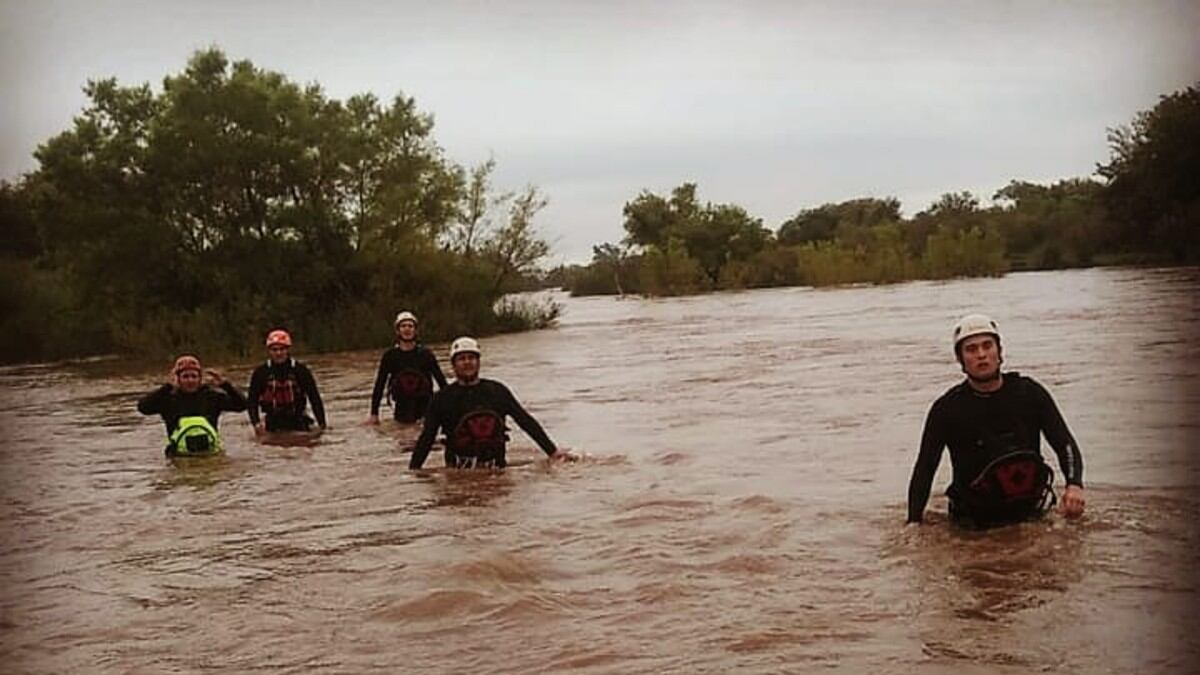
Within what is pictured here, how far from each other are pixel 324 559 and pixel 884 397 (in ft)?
30.6

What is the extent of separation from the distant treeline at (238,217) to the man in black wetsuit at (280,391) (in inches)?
855

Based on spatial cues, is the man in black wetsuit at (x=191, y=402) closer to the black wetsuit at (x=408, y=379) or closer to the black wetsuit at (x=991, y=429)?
the black wetsuit at (x=408, y=379)

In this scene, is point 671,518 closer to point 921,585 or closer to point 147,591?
point 921,585

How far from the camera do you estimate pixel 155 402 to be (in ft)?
42.3

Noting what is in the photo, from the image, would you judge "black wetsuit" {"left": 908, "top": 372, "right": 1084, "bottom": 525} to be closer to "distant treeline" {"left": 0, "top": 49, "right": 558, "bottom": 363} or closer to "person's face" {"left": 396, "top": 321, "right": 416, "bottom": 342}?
"person's face" {"left": 396, "top": 321, "right": 416, "bottom": 342}

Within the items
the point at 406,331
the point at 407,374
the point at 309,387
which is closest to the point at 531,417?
the point at 406,331

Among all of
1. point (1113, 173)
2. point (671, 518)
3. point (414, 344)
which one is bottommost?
point (671, 518)

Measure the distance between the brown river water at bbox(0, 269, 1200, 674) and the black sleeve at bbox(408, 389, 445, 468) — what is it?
0.23 meters

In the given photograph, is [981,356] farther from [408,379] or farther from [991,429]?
[408,379]

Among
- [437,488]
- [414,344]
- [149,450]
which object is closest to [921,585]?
[437,488]

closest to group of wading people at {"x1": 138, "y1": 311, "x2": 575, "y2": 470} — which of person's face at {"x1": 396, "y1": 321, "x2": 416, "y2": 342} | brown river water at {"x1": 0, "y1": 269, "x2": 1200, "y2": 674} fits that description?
person's face at {"x1": 396, "y1": 321, "x2": 416, "y2": 342}

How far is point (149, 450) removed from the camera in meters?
15.4

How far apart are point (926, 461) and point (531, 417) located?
478 cm

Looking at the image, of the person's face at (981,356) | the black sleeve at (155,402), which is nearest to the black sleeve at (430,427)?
the black sleeve at (155,402)
